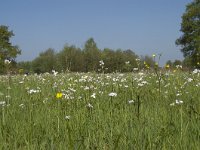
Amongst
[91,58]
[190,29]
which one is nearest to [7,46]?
[91,58]

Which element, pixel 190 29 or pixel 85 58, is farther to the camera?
pixel 85 58

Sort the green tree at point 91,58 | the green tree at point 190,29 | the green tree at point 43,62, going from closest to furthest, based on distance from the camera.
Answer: the green tree at point 91,58 < the green tree at point 190,29 < the green tree at point 43,62

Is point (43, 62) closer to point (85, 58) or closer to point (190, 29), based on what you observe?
point (85, 58)

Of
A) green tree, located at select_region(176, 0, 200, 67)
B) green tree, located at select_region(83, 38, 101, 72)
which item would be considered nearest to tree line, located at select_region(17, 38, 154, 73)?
Result: green tree, located at select_region(83, 38, 101, 72)

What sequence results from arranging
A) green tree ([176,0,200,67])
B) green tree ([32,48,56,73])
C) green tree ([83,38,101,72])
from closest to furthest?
green tree ([83,38,101,72]) → green tree ([176,0,200,67]) → green tree ([32,48,56,73])

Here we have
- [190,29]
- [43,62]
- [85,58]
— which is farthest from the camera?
[43,62]

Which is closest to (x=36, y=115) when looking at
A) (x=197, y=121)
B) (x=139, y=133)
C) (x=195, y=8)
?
(x=139, y=133)

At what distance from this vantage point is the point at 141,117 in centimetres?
453

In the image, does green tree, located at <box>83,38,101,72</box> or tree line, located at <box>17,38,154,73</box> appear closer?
green tree, located at <box>83,38,101,72</box>

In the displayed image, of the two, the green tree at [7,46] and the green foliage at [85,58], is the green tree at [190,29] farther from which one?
the green tree at [7,46]

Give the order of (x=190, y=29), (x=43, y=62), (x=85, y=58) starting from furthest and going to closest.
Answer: (x=43, y=62)
(x=85, y=58)
(x=190, y=29)

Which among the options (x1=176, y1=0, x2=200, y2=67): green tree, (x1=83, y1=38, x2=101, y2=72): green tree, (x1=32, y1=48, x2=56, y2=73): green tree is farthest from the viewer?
(x1=32, y1=48, x2=56, y2=73): green tree

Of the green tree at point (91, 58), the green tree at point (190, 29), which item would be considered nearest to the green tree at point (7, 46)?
the green tree at point (91, 58)

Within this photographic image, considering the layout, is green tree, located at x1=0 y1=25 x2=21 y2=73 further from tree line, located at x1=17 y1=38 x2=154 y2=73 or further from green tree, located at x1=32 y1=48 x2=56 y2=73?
green tree, located at x1=32 y1=48 x2=56 y2=73
